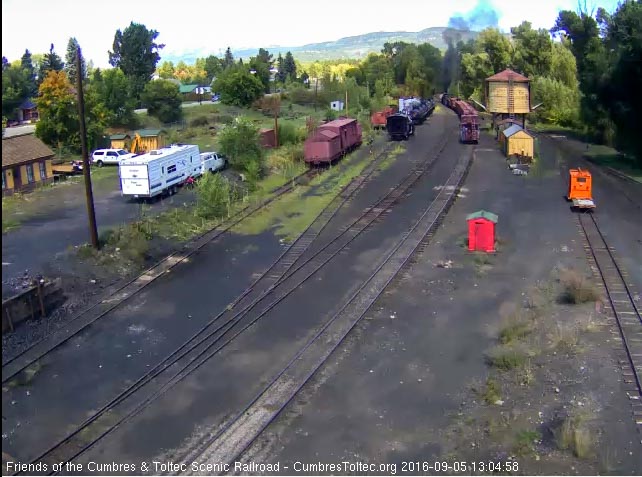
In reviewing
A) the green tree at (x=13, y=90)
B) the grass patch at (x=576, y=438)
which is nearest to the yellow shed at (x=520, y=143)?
the grass patch at (x=576, y=438)

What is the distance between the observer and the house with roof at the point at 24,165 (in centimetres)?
3288

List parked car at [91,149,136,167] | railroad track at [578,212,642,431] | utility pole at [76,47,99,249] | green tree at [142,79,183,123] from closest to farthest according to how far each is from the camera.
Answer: railroad track at [578,212,642,431], utility pole at [76,47,99,249], parked car at [91,149,136,167], green tree at [142,79,183,123]

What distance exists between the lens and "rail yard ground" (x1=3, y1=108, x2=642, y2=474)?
10805 mm

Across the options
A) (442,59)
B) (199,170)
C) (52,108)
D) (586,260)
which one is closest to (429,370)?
(586,260)

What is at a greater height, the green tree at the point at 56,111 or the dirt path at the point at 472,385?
A: the green tree at the point at 56,111

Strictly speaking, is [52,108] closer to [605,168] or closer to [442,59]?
[605,168]

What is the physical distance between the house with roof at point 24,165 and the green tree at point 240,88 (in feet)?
140

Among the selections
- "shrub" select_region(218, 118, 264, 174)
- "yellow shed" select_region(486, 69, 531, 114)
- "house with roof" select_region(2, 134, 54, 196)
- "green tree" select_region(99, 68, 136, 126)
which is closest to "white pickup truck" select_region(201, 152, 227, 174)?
"shrub" select_region(218, 118, 264, 174)

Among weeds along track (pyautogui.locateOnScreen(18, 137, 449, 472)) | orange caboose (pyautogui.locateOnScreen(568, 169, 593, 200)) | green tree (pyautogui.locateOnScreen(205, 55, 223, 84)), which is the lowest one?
weeds along track (pyautogui.locateOnScreen(18, 137, 449, 472))

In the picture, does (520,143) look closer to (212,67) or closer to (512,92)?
(512,92)

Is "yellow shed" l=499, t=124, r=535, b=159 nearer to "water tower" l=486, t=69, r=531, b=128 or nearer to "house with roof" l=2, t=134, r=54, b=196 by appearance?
"water tower" l=486, t=69, r=531, b=128

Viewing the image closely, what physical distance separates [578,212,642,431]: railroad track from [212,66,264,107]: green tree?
56.9m

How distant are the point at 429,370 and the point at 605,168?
1186 inches

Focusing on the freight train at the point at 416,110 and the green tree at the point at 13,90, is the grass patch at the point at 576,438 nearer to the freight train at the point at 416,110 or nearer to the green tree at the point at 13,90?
the freight train at the point at 416,110
